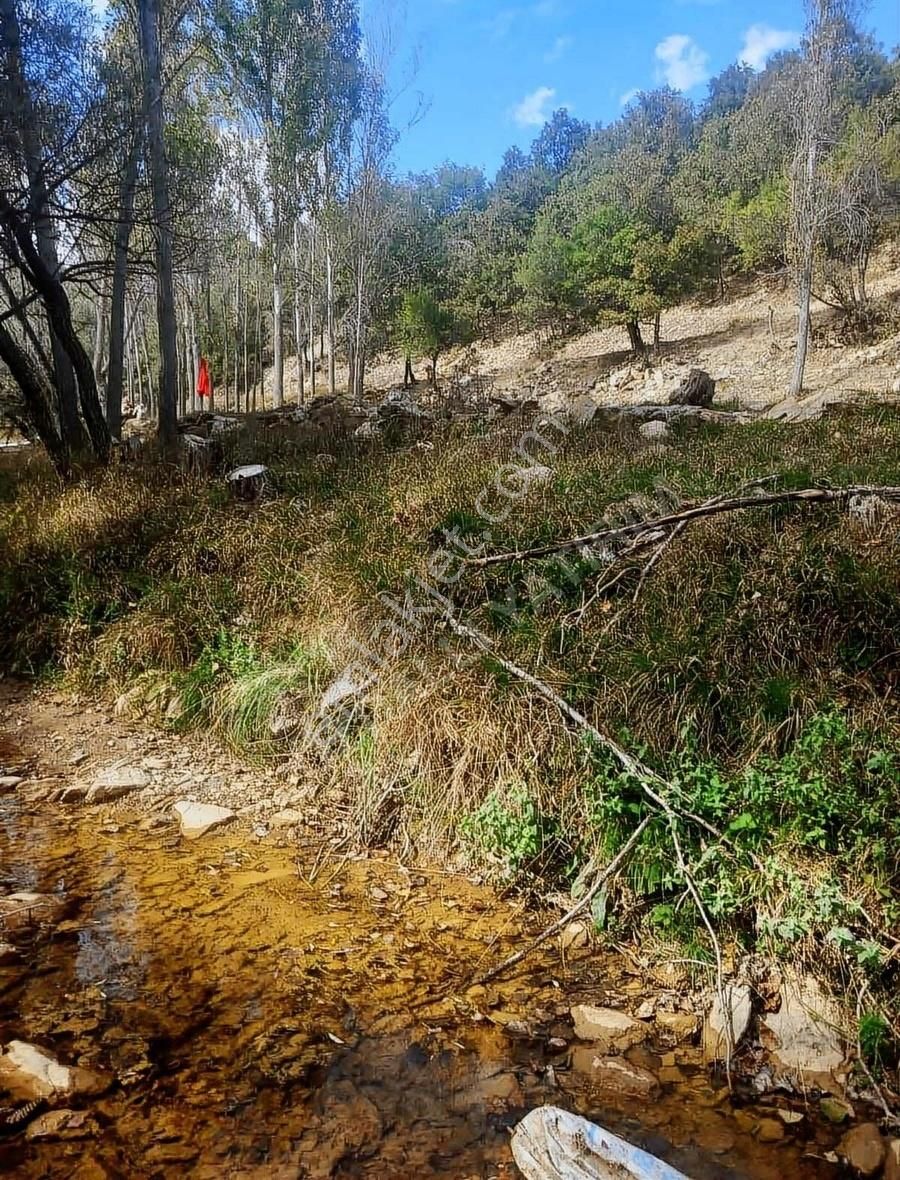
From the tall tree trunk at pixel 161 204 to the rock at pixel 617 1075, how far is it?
24.8ft

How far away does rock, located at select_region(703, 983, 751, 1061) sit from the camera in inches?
94.0

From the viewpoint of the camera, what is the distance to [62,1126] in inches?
77.0

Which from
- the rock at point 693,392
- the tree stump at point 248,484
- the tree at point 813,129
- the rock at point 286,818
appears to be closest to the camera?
the rock at point 286,818

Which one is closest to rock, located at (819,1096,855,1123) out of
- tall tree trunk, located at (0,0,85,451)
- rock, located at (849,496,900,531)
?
rock, located at (849,496,900,531)

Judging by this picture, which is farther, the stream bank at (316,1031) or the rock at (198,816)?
the rock at (198,816)

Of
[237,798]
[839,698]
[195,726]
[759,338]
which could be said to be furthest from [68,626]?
[759,338]

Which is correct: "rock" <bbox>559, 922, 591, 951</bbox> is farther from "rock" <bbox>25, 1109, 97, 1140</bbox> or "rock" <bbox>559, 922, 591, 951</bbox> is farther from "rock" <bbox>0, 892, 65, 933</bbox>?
"rock" <bbox>0, 892, 65, 933</bbox>

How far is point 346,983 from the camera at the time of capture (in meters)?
2.64

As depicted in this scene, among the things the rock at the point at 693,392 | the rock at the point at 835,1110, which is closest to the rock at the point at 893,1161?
the rock at the point at 835,1110

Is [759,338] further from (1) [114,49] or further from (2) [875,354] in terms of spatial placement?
(1) [114,49]

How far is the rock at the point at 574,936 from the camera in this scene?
291 centimetres

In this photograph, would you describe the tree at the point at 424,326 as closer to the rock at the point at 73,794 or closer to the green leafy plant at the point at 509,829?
the rock at the point at 73,794

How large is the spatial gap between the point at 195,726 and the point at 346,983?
8.16 ft

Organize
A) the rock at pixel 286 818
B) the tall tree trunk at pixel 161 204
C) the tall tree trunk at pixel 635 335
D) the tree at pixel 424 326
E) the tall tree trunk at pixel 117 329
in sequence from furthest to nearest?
the tree at pixel 424 326 < the tall tree trunk at pixel 635 335 < the tall tree trunk at pixel 117 329 < the tall tree trunk at pixel 161 204 < the rock at pixel 286 818
